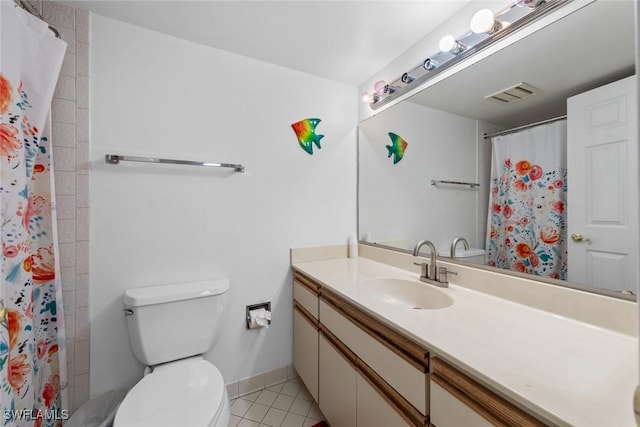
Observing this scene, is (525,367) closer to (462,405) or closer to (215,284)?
(462,405)

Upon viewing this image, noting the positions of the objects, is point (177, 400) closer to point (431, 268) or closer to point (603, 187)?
point (431, 268)

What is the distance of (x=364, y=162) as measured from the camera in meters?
1.99

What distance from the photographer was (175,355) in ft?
4.25

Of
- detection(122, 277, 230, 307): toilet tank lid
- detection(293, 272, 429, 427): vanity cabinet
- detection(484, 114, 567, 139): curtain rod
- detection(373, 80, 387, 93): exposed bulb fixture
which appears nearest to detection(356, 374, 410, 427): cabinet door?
detection(293, 272, 429, 427): vanity cabinet

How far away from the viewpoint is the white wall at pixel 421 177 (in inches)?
51.4

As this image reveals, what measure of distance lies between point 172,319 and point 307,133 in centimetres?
139

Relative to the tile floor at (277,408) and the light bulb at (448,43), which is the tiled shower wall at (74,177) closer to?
the tile floor at (277,408)

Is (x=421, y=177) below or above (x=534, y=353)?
above

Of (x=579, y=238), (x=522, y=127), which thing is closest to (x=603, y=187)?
(x=579, y=238)

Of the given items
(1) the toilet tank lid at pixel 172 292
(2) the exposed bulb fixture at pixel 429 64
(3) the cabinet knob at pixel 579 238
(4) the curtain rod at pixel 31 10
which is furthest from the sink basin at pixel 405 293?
(4) the curtain rod at pixel 31 10

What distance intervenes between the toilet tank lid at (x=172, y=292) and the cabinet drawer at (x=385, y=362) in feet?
2.10

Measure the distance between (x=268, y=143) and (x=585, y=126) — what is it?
4.93ft

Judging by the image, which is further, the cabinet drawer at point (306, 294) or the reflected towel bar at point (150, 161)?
the cabinet drawer at point (306, 294)

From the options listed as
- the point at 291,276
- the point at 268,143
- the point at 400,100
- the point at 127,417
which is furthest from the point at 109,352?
the point at 400,100
